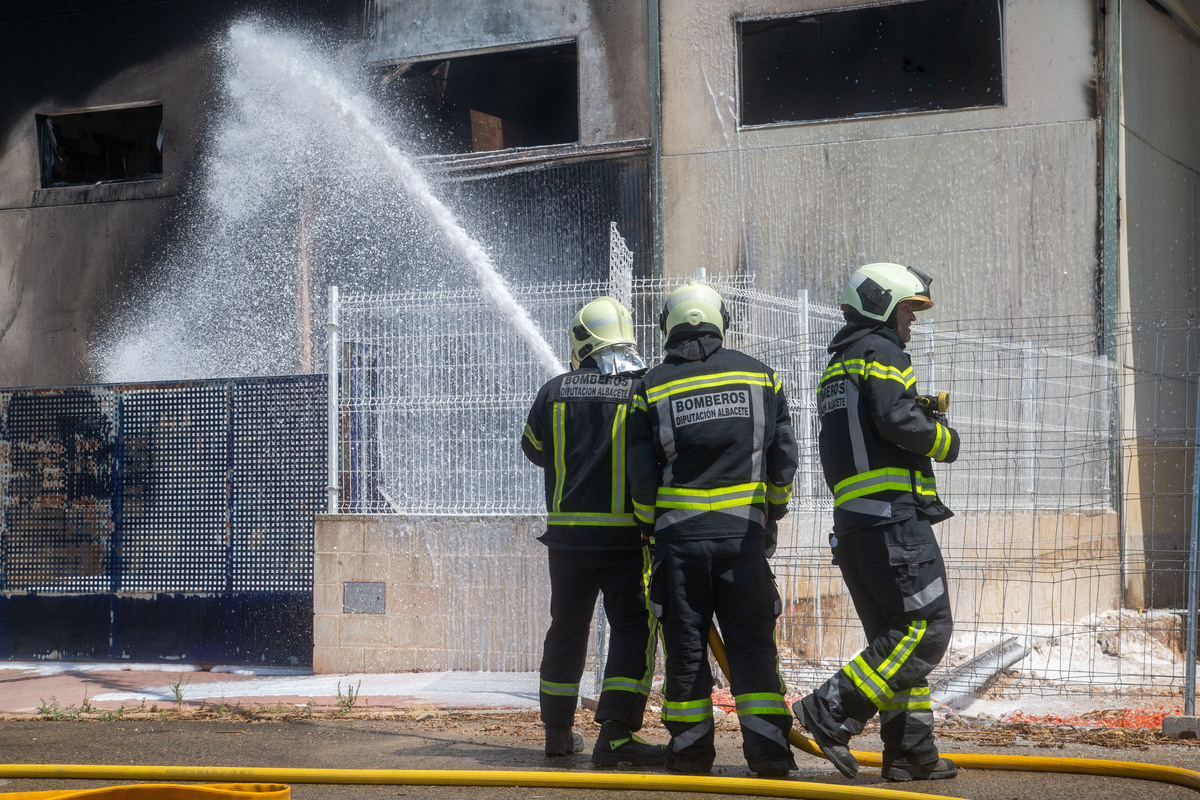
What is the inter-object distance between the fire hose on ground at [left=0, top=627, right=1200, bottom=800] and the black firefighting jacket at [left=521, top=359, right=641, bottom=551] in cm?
68

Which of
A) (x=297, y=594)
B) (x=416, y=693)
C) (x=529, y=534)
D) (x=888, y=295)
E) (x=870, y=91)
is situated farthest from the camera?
(x=870, y=91)

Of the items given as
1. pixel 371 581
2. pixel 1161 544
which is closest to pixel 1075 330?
pixel 1161 544

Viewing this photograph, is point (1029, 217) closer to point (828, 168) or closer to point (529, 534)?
point (828, 168)

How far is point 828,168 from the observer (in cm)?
1276

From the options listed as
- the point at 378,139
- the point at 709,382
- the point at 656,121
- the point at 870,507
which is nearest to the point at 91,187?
the point at 378,139

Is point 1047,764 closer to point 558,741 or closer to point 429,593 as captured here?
point 558,741

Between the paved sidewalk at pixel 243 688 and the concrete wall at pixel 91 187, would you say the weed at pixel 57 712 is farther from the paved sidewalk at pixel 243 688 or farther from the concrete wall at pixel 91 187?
the concrete wall at pixel 91 187

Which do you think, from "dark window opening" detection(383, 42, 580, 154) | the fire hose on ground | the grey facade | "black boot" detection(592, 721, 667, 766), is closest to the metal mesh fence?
the grey facade

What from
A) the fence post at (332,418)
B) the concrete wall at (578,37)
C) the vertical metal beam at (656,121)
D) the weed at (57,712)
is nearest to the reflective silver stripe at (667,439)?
the weed at (57,712)

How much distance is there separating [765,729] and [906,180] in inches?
350

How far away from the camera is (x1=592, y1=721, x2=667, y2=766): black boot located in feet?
16.6

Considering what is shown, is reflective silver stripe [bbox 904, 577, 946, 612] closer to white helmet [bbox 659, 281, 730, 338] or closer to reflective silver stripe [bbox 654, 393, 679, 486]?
reflective silver stripe [bbox 654, 393, 679, 486]

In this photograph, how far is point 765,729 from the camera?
4.76m

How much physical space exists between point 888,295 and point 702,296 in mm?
780
